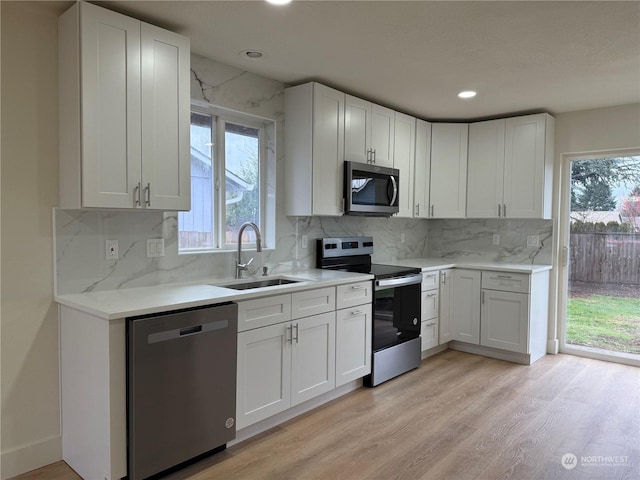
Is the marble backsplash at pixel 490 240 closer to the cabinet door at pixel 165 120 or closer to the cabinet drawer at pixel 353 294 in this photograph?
the cabinet drawer at pixel 353 294

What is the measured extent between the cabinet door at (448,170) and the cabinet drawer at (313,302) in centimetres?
203

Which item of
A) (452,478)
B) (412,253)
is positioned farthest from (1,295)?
(412,253)

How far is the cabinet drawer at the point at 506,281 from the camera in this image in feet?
13.0

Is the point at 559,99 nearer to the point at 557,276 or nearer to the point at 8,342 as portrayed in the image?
the point at 557,276

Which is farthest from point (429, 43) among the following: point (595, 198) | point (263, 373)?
point (595, 198)

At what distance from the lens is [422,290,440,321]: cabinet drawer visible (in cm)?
404

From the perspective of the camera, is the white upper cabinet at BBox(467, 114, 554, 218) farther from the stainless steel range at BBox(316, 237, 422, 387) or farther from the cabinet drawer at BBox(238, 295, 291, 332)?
the cabinet drawer at BBox(238, 295, 291, 332)

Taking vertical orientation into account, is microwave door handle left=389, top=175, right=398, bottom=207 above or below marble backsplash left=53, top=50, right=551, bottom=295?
above

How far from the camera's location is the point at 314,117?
329 cm

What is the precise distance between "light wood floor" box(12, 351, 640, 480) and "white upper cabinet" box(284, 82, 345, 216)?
1.48 meters

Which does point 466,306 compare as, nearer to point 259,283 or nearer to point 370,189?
point 370,189

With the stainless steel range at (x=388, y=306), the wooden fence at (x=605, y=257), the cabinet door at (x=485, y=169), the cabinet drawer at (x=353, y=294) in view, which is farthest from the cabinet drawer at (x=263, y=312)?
the wooden fence at (x=605, y=257)

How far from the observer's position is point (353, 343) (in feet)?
10.6

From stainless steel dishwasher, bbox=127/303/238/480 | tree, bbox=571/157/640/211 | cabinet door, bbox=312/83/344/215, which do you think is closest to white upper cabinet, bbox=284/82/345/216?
cabinet door, bbox=312/83/344/215
